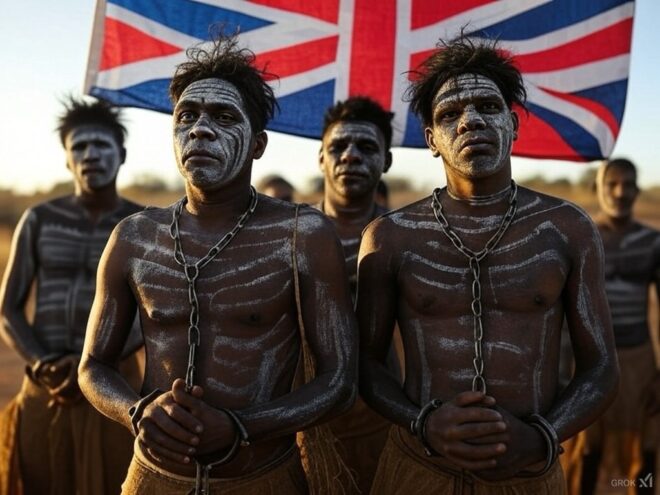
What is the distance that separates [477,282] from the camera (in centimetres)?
263

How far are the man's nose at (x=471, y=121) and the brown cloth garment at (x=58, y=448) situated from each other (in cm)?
256

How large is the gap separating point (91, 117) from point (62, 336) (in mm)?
1244

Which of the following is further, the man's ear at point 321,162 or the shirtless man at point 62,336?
the man's ear at point 321,162

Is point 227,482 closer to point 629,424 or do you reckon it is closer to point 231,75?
point 231,75

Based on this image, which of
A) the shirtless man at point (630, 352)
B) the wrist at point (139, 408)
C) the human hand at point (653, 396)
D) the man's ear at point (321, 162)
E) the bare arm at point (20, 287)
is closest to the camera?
the wrist at point (139, 408)

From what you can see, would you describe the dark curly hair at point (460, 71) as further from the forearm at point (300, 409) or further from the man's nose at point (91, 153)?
the man's nose at point (91, 153)

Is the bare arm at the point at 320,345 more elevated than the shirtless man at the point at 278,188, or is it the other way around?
the shirtless man at the point at 278,188

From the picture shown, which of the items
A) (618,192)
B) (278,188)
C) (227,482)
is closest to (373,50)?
(618,192)

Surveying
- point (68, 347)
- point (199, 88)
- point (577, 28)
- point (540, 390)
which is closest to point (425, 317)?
point (540, 390)

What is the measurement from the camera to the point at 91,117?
4.88m

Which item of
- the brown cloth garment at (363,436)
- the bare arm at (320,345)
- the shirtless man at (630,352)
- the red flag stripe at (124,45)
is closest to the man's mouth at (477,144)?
the bare arm at (320,345)

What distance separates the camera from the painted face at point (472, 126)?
268 centimetres

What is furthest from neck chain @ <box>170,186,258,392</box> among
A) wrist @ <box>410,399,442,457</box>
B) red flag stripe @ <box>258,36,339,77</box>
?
red flag stripe @ <box>258,36,339,77</box>

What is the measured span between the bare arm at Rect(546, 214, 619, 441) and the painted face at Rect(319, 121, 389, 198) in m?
1.81
